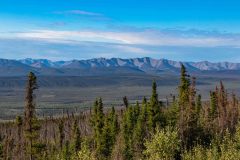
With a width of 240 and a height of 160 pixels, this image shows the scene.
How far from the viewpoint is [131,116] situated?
125 metres

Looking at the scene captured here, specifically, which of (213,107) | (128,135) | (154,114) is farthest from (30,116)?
(213,107)

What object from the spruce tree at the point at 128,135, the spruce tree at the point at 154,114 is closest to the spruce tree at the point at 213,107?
the spruce tree at the point at 128,135

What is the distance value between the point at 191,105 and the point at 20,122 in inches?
2034

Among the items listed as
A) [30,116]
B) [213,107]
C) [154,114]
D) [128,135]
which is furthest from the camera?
[213,107]

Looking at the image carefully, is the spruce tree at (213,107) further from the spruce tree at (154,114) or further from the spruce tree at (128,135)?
the spruce tree at (154,114)

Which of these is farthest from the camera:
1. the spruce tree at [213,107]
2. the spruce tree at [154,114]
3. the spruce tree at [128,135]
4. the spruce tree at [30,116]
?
the spruce tree at [213,107]

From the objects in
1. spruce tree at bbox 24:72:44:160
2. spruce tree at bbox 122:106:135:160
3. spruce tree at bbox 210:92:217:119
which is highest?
spruce tree at bbox 24:72:44:160

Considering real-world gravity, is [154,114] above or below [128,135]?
above

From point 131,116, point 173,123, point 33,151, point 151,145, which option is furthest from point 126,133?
point 33,151

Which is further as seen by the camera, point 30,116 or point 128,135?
point 128,135

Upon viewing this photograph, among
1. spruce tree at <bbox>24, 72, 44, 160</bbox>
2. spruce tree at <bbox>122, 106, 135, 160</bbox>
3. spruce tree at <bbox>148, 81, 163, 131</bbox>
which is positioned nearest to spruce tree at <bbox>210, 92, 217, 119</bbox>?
spruce tree at <bbox>122, 106, 135, 160</bbox>

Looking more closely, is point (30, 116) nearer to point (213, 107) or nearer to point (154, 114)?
point (154, 114)

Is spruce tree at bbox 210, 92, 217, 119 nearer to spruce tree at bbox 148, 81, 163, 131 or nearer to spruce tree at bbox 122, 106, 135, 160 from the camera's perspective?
spruce tree at bbox 122, 106, 135, 160

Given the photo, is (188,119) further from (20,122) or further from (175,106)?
(20,122)
